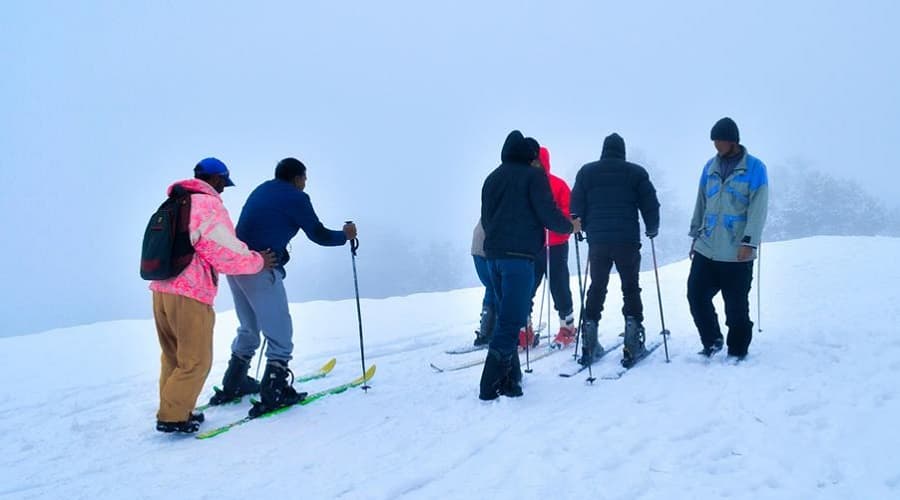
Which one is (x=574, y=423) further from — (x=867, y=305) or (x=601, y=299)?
(x=867, y=305)

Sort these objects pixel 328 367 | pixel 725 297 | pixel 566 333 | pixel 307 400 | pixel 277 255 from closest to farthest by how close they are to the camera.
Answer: pixel 277 255 < pixel 307 400 < pixel 725 297 < pixel 328 367 < pixel 566 333

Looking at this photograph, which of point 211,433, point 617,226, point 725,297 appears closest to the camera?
point 211,433

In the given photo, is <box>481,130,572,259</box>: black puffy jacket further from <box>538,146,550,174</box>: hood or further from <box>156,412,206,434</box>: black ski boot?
<box>156,412,206,434</box>: black ski boot

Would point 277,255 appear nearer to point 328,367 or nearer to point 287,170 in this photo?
point 287,170

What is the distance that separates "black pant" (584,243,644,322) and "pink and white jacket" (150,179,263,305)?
3391 millimetres

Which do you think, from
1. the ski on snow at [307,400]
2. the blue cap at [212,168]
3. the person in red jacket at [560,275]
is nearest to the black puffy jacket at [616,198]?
the person in red jacket at [560,275]

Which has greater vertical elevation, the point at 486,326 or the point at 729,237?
the point at 729,237

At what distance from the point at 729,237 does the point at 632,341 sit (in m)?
1.38

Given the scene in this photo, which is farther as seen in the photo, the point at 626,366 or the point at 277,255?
the point at 626,366

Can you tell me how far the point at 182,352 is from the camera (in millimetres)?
4504

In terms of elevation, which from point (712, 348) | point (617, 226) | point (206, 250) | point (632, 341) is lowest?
point (712, 348)

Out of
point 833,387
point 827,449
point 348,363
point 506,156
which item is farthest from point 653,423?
point 348,363

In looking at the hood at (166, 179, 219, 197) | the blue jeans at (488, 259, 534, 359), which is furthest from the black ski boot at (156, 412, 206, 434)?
the blue jeans at (488, 259, 534, 359)

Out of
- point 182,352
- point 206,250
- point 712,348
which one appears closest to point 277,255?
point 206,250
